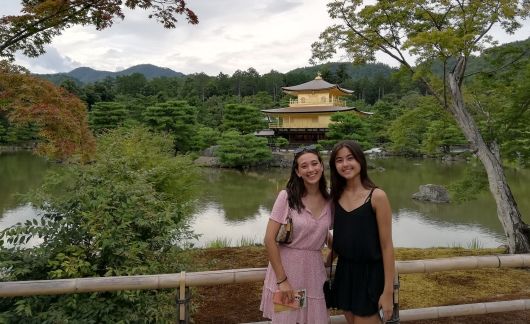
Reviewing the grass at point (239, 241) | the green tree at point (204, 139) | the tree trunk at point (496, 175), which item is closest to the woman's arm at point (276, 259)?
the tree trunk at point (496, 175)

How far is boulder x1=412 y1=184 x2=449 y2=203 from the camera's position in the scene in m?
11.8

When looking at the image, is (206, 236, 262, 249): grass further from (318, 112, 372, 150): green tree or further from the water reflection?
(318, 112, 372, 150): green tree

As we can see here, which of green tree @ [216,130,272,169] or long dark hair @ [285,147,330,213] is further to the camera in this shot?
green tree @ [216,130,272,169]

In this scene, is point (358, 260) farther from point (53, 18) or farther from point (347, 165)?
point (53, 18)

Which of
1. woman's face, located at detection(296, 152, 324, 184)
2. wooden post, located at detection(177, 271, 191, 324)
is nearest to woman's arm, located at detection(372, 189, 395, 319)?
woman's face, located at detection(296, 152, 324, 184)

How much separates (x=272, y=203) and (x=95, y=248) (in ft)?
32.1

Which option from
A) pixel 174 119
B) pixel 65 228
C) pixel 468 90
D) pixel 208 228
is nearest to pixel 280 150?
pixel 174 119

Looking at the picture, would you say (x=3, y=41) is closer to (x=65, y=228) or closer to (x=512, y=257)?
(x=65, y=228)

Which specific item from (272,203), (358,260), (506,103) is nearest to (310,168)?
(358,260)

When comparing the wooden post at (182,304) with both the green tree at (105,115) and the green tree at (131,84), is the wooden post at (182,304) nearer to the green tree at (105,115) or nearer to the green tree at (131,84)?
the green tree at (105,115)

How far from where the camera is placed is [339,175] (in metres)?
1.66

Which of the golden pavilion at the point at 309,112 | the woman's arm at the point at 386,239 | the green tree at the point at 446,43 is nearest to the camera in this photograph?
the woman's arm at the point at 386,239

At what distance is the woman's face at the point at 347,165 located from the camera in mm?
1606

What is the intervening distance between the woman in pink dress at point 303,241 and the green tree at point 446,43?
3.26 metres
